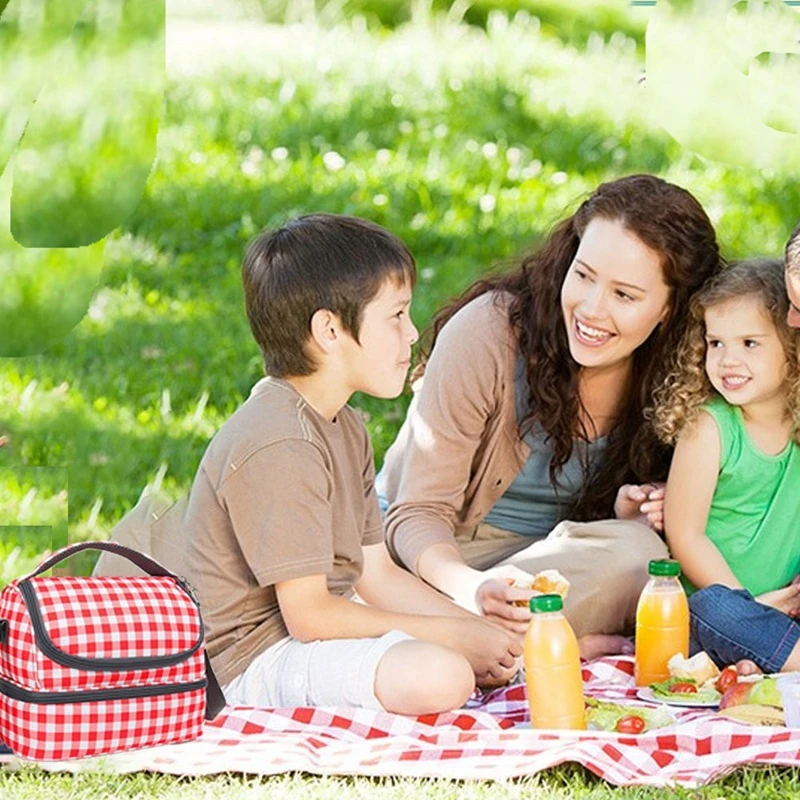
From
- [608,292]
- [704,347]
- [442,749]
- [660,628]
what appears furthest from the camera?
[704,347]

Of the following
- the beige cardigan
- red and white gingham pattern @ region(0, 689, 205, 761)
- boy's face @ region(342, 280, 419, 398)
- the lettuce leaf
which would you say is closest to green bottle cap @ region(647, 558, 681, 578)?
the lettuce leaf

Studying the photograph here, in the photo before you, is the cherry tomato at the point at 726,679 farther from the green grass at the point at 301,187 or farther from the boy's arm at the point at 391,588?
the green grass at the point at 301,187

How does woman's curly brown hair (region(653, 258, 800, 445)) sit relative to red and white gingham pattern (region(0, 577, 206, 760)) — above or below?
above

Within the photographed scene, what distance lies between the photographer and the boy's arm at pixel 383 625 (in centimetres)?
305

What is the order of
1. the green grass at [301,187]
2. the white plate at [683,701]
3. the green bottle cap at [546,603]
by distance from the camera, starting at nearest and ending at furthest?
the green bottle cap at [546,603]
the white plate at [683,701]
the green grass at [301,187]

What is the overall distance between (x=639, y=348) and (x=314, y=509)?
926mm

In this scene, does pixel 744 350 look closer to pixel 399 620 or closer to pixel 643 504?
pixel 643 504

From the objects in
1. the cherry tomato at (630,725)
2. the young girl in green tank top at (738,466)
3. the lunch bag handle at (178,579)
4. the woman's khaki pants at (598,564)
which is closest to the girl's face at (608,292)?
the young girl in green tank top at (738,466)

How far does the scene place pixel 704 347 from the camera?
11.6 ft

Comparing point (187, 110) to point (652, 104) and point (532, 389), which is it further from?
point (532, 389)

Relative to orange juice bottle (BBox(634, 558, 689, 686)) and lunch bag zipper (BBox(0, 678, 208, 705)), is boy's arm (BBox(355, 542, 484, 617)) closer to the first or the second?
orange juice bottle (BBox(634, 558, 689, 686))

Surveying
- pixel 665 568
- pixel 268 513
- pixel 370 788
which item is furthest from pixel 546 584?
pixel 370 788

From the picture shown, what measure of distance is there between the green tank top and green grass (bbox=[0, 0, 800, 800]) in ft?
1.80

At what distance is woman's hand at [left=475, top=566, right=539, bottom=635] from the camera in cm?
318
